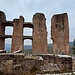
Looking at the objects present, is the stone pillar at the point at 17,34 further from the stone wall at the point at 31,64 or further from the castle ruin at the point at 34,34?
the stone wall at the point at 31,64

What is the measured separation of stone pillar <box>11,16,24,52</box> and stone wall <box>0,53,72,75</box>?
14367mm

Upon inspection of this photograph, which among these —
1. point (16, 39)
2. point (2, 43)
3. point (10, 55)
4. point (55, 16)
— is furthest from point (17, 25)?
point (10, 55)

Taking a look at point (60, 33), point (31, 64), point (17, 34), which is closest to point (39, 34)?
point (60, 33)

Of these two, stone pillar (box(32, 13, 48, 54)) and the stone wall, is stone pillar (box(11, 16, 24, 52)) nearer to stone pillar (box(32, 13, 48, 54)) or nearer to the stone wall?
stone pillar (box(32, 13, 48, 54))

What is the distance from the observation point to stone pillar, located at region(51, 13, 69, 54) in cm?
2025

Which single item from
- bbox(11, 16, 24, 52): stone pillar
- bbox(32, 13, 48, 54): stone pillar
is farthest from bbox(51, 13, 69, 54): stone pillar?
bbox(11, 16, 24, 52): stone pillar

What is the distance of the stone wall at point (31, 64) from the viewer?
5.91 metres

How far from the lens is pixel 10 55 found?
640 centimetres

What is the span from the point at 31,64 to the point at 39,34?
1497 centimetres

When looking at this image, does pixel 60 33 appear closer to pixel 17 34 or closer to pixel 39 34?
pixel 39 34

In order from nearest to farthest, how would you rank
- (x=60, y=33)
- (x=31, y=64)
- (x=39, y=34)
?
(x=31, y=64)
(x=60, y=33)
(x=39, y=34)

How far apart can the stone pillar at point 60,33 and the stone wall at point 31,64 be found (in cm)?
1363

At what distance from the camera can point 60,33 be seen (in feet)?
67.4

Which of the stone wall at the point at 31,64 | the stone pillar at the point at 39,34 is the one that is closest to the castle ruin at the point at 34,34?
the stone pillar at the point at 39,34
